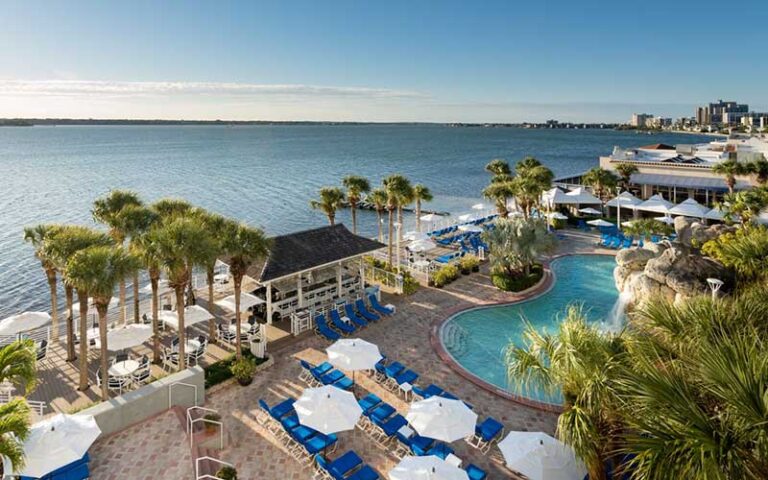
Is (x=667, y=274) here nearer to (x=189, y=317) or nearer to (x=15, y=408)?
(x=189, y=317)

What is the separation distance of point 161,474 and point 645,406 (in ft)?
32.2

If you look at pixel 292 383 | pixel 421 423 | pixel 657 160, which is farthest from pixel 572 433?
pixel 657 160

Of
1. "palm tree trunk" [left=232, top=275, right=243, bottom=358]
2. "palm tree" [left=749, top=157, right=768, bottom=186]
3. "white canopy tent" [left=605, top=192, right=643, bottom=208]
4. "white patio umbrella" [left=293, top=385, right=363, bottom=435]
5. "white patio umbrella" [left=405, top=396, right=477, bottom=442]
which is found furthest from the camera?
"white canopy tent" [left=605, top=192, right=643, bottom=208]

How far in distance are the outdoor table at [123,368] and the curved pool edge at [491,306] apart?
10.1m

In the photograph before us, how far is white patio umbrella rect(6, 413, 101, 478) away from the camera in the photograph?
9.02 meters

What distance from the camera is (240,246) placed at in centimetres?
1547

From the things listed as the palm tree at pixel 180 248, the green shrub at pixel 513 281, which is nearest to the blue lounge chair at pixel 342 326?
the palm tree at pixel 180 248

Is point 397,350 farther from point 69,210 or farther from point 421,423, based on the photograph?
point 69,210

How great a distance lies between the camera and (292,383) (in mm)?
14938

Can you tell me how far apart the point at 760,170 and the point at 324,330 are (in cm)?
3512

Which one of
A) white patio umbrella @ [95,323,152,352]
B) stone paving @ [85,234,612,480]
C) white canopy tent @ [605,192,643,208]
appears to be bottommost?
stone paving @ [85,234,612,480]

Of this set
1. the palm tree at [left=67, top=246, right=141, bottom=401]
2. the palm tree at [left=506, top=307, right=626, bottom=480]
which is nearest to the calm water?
the palm tree at [left=67, top=246, right=141, bottom=401]

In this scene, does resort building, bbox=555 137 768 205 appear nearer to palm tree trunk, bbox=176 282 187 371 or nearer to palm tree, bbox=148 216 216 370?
palm tree, bbox=148 216 216 370

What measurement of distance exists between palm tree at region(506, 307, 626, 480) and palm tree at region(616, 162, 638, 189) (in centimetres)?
3718
